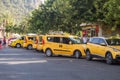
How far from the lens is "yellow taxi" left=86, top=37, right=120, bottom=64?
20.9 meters

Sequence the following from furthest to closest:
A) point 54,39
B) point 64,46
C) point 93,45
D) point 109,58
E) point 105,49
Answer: point 54,39, point 64,46, point 93,45, point 105,49, point 109,58

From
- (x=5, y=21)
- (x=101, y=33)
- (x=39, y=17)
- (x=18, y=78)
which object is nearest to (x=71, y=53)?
(x=18, y=78)

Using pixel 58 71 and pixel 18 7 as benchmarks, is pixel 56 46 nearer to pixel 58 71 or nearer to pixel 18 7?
pixel 58 71

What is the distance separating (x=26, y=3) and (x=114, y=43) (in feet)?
460

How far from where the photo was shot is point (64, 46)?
90.0 feet

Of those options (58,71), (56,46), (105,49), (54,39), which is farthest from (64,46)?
(58,71)

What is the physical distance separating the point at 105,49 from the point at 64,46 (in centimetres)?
615

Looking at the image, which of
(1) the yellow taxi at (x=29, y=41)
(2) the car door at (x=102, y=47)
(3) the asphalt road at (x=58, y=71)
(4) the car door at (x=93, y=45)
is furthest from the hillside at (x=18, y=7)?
(3) the asphalt road at (x=58, y=71)

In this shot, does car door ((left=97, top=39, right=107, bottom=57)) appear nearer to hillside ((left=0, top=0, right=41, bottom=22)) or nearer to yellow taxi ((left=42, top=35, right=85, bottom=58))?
yellow taxi ((left=42, top=35, right=85, bottom=58))

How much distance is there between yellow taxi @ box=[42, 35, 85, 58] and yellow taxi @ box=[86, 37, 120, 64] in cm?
203

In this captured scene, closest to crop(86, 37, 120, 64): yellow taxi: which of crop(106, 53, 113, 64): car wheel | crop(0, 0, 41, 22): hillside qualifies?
crop(106, 53, 113, 64): car wheel

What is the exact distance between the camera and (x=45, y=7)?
5712 cm

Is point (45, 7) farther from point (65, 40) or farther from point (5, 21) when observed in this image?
point (5, 21)

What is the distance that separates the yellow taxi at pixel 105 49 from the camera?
20.9 m
